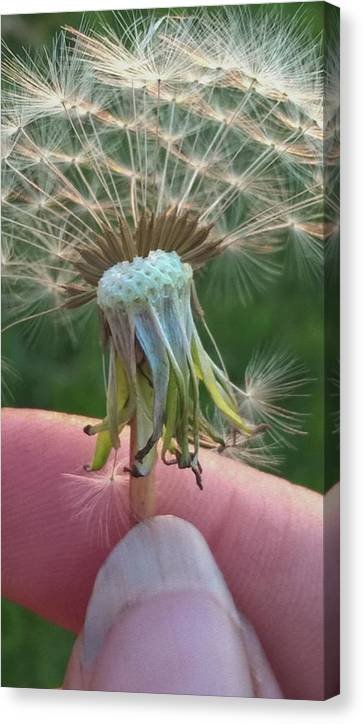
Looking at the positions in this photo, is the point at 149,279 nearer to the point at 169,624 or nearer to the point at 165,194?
the point at 165,194

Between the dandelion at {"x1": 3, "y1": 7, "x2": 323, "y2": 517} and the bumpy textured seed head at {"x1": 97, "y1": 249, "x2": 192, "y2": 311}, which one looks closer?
the dandelion at {"x1": 3, "y1": 7, "x2": 323, "y2": 517}

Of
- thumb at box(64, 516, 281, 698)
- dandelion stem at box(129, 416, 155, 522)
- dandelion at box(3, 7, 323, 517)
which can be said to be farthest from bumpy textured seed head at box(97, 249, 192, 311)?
thumb at box(64, 516, 281, 698)

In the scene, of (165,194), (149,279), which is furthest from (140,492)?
(165,194)

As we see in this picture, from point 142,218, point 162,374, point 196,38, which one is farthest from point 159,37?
point 162,374

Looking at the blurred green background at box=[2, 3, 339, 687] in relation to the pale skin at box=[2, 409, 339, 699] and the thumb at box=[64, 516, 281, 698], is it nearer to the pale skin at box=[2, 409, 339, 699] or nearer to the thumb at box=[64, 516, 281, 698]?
the pale skin at box=[2, 409, 339, 699]

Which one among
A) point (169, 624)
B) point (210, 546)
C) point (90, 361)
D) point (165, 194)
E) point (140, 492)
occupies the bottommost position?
point (169, 624)

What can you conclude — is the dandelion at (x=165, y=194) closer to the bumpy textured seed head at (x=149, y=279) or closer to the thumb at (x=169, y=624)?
the bumpy textured seed head at (x=149, y=279)

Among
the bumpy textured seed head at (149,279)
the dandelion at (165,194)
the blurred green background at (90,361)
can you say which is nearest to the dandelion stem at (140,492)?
the dandelion at (165,194)
